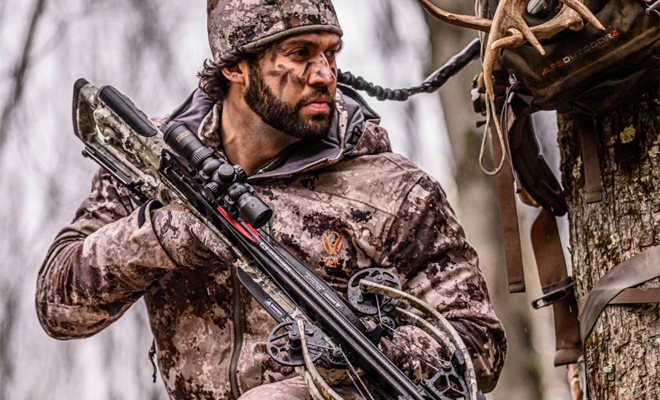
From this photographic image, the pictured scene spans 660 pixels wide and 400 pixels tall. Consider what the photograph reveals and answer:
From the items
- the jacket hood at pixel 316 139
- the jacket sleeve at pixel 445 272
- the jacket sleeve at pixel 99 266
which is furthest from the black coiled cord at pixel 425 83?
the jacket sleeve at pixel 99 266

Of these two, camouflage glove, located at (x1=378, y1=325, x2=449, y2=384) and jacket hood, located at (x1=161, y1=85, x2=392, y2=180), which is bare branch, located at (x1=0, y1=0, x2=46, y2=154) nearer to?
jacket hood, located at (x1=161, y1=85, x2=392, y2=180)

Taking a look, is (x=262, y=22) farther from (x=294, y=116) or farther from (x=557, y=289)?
(x=557, y=289)

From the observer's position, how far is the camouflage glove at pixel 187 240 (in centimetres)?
358

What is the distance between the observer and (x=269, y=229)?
3859 millimetres

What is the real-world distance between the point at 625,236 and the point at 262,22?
4.96 ft

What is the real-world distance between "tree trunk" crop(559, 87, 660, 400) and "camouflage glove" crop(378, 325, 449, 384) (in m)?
0.65

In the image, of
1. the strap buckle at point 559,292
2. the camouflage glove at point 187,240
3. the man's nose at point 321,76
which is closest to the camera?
the camouflage glove at point 187,240

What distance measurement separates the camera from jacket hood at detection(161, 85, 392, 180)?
3998 millimetres

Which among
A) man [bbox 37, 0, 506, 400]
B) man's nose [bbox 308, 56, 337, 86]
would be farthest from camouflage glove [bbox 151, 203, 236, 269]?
man's nose [bbox 308, 56, 337, 86]

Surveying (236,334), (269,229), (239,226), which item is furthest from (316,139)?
(236,334)

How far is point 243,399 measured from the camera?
138 inches

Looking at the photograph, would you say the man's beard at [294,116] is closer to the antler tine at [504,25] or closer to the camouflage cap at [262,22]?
the camouflage cap at [262,22]

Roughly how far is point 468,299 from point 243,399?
87 cm

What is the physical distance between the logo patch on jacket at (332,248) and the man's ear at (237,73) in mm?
689
